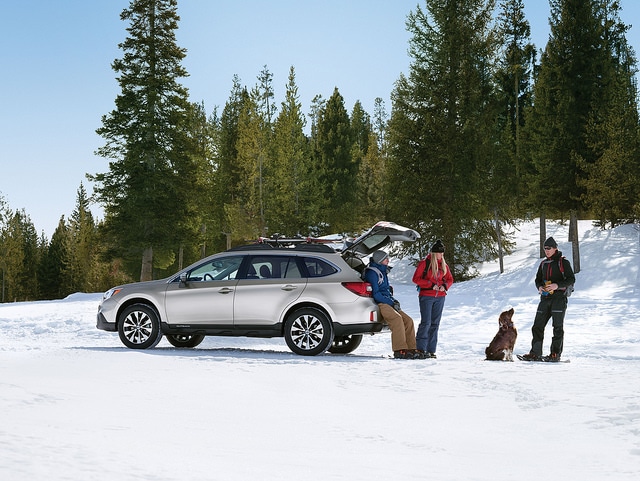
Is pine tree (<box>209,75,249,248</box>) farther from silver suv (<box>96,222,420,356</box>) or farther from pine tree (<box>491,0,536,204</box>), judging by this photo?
silver suv (<box>96,222,420,356</box>)

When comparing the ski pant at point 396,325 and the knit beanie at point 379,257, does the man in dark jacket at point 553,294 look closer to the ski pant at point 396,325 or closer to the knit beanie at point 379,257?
the ski pant at point 396,325

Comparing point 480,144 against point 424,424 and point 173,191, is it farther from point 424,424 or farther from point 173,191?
point 424,424

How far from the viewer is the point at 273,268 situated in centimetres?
1248

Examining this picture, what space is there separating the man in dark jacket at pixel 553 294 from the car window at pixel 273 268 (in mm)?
4012

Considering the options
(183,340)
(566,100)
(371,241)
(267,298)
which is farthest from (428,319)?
(566,100)

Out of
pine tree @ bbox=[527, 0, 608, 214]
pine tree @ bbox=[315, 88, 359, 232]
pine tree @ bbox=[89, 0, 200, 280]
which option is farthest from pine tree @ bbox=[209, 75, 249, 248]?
pine tree @ bbox=[527, 0, 608, 214]

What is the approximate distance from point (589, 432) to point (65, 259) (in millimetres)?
81280

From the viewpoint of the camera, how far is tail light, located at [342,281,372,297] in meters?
11.9

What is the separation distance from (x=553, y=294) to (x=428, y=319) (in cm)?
207

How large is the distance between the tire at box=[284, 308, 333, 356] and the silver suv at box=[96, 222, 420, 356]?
0.02 metres

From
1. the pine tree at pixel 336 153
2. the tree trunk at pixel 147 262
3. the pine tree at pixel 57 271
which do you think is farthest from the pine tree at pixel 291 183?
the pine tree at pixel 57 271

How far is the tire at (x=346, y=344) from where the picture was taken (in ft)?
43.7

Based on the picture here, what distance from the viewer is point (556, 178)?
3228 cm

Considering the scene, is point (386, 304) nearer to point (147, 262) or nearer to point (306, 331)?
point (306, 331)
